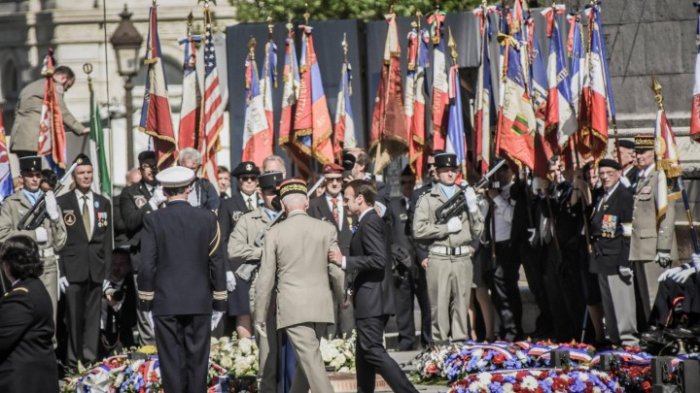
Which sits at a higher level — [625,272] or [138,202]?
[138,202]

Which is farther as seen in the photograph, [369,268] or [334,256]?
[369,268]

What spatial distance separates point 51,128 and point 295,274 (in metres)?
6.60

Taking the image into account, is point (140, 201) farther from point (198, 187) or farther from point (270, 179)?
point (270, 179)

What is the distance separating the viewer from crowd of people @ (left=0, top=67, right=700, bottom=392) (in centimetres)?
1341

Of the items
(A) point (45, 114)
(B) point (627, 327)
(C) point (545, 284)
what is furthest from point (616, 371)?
(A) point (45, 114)

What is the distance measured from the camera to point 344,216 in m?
16.9

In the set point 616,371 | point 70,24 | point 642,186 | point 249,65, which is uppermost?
point 70,24

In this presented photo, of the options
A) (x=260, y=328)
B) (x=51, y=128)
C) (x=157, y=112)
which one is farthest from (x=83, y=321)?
(x=260, y=328)

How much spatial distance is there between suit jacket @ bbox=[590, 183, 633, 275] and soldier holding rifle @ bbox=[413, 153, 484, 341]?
118 centimetres

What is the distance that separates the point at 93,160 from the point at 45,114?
176cm

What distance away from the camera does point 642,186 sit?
634 inches

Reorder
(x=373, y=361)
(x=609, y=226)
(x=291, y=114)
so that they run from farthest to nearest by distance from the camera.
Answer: (x=291, y=114)
(x=609, y=226)
(x=373, y=361)

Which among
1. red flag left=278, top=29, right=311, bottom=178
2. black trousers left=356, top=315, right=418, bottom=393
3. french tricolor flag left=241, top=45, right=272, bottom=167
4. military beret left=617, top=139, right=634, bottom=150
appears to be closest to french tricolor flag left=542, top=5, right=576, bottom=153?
military beret left=617, top=139, right=634, bottom=150

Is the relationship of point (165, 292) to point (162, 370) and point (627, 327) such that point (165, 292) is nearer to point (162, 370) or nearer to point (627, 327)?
point (162, 370)
